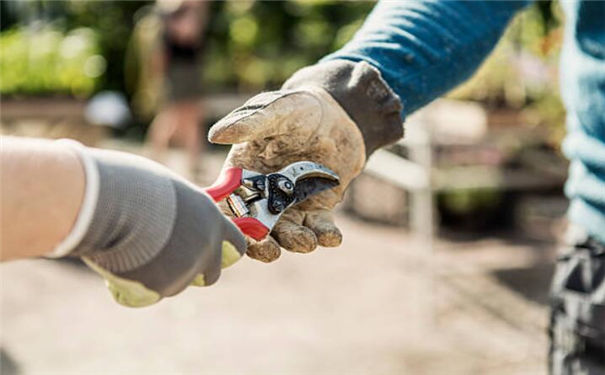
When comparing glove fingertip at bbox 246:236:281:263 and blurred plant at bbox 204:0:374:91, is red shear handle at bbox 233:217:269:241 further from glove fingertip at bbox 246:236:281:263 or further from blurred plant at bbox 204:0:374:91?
blurred plant at bbox 204:0:374:91

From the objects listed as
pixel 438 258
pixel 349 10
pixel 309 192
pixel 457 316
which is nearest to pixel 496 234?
pixel 438 258

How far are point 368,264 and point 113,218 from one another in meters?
5.01

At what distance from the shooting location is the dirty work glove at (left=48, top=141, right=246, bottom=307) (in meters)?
1.01

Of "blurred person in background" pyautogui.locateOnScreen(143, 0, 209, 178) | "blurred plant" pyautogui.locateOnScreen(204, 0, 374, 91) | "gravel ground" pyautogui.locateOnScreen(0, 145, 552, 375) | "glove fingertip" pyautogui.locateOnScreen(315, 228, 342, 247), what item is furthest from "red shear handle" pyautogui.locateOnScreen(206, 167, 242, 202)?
"blurred plant" pyautogui.locateOnScreen(204, 0, 374, 91)

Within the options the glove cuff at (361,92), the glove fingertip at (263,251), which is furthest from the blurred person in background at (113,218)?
the glove cuff at (361,92)

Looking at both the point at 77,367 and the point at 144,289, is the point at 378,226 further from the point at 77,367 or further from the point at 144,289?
the point at 144,289

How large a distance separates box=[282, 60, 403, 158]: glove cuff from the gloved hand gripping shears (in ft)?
0.51

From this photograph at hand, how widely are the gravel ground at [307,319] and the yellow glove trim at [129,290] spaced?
129 inches

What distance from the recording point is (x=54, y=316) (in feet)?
16.5

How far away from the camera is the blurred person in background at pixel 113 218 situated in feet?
3.17

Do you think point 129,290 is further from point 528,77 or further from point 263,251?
point 528,77

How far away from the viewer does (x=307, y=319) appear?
16.2ft

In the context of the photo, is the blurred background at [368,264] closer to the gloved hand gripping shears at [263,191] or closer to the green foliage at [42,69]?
the green foliage at [42,69]

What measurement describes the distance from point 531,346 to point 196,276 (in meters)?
3.84
